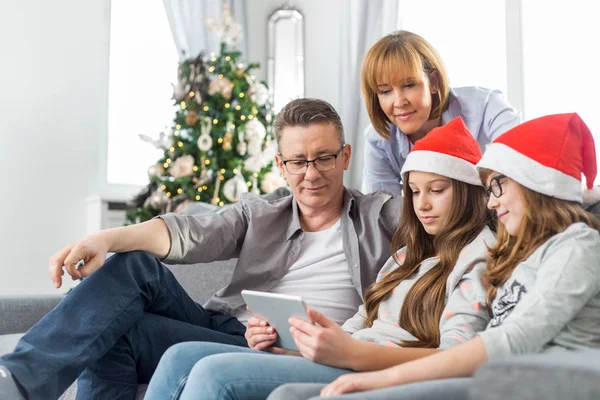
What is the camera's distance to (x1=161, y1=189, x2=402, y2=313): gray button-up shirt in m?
2.08

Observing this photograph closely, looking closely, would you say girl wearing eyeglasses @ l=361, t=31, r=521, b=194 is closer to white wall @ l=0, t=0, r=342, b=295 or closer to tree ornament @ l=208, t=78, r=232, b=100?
tree ornament @ l=208, t=78, r=232, b=100

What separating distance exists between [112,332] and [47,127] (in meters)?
3.02

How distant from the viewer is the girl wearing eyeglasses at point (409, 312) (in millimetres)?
1324

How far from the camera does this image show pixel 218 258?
7.20 ft

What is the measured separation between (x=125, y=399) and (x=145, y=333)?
0.17 metres

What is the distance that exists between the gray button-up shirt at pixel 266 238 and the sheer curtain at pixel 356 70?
251 cm

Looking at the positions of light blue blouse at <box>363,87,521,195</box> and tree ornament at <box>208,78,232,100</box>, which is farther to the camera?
tree ornament at <box>208,78,232,100</box>

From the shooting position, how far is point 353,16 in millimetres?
4879

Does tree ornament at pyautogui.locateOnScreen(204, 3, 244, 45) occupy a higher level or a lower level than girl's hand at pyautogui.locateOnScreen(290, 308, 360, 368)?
higher

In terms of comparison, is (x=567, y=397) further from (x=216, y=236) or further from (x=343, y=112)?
(x=343, y=112)

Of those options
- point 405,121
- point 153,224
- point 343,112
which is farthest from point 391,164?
point 343,112

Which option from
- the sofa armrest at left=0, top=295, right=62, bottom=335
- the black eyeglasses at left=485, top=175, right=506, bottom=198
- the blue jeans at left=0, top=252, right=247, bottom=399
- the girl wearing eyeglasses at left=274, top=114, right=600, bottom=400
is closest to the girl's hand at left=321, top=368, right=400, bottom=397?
the girl wearing eyeglasses at left=274, top=114, right=600, bottom=400

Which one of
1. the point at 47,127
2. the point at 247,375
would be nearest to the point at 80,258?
the point at 247,375

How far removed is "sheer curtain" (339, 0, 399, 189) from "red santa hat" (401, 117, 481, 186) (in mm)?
2844
